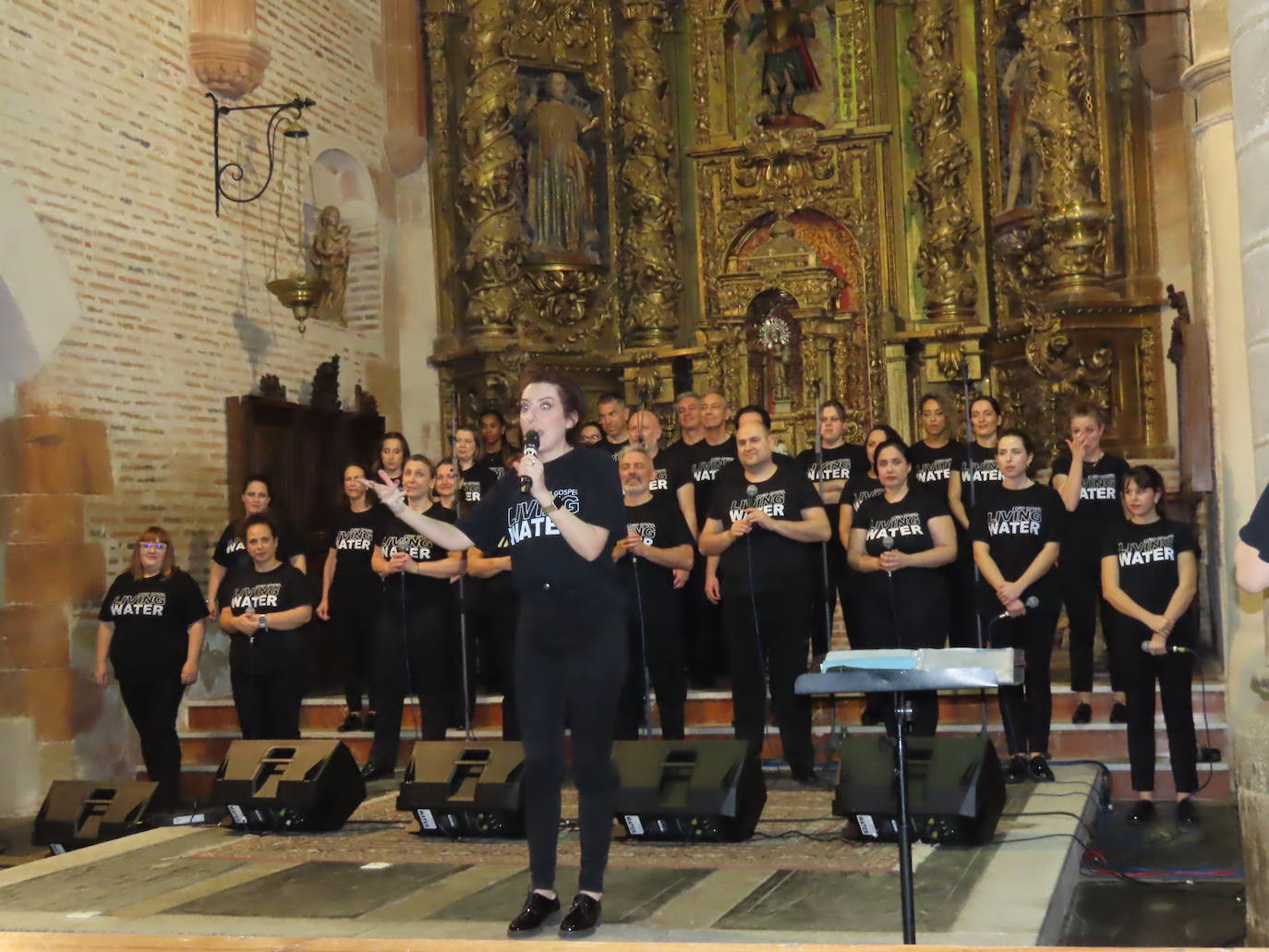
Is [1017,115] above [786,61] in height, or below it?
below

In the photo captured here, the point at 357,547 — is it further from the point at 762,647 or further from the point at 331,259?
the point at 331,259

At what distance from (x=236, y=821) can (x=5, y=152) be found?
13.9 feet

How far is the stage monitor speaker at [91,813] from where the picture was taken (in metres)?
7.09

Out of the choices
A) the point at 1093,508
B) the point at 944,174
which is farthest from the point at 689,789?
Answer: the point at 944,174

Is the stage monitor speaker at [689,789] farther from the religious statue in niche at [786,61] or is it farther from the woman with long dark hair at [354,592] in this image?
the religious statue in niche at [786,61]

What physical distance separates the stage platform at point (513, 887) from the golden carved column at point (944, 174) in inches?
246

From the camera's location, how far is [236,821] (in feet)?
22.7

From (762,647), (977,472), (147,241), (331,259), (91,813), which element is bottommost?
(91,813)

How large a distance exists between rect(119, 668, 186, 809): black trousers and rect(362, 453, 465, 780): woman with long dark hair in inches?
44.4

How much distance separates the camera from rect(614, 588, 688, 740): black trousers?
7.63 meters

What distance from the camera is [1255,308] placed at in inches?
186

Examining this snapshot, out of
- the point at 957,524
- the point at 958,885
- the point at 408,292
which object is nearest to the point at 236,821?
the point at 958,885

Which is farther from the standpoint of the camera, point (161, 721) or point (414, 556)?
point (161, 721)

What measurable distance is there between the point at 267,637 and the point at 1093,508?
13.9 ft
